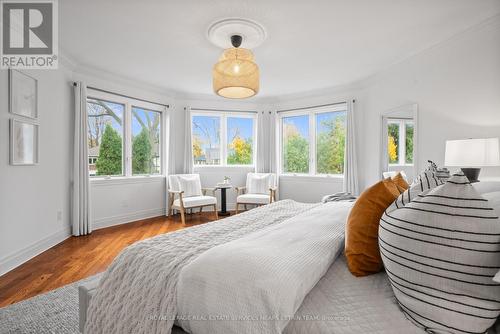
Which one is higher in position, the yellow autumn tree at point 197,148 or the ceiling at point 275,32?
the ceiling at point 275,32

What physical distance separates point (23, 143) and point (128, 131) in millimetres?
1971

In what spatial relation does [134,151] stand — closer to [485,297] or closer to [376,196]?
[376,196]

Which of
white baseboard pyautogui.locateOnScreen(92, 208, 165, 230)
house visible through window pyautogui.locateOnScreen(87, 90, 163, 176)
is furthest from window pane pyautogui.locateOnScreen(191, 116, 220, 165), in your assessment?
white baseboard pyautogui.locateOnScreen(92, 208, 165, 230)

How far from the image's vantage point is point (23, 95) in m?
2.75

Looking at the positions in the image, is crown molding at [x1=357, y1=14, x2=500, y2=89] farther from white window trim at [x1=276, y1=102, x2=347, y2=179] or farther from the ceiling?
white window trim at [x1=276, y1=102, x2=347, y2=179]

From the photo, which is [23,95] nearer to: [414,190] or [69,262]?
[69,262]

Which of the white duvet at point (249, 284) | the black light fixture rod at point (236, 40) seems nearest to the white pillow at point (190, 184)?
the black light fixture rod at point (236, 40)

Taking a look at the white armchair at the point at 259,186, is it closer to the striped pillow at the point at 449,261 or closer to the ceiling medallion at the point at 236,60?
the ceiling medallion at the point at 236,60

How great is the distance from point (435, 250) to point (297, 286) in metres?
0.45

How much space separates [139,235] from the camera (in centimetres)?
380

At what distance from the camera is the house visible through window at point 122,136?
14.0ft

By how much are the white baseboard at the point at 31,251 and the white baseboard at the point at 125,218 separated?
0.48 metres

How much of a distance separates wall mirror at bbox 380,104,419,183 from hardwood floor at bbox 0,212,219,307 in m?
3.67

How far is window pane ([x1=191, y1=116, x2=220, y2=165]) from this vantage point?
18.7ft
